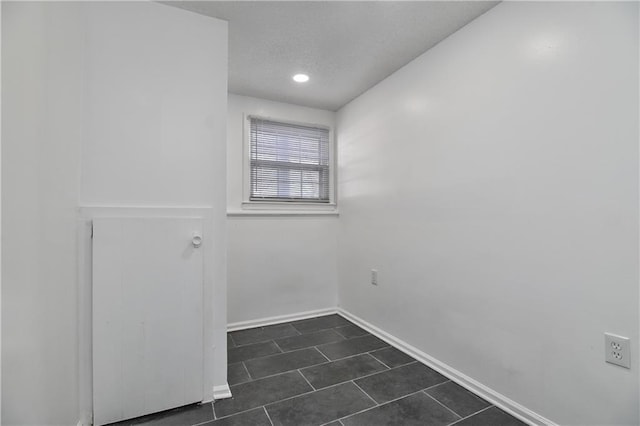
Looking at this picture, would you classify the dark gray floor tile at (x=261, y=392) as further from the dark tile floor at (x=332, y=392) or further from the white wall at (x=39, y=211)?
the white wall at (x=39, y=211)

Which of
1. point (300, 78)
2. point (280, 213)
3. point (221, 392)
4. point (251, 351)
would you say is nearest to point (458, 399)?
point (221, 392)

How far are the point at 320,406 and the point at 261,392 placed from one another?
38cm

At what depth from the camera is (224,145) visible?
1879 millimetres

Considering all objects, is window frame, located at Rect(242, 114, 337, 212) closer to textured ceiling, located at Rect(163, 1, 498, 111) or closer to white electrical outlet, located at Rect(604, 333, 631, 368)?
textured ceiling, located at Rect(163, 1, 498, 111)

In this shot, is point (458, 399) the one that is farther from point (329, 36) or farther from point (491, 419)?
point (329, 36)

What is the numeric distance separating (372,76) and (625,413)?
8.47 ft

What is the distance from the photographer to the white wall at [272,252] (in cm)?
303

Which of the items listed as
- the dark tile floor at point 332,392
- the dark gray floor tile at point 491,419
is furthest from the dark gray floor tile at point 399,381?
the dark gray floor tile at point 491,419

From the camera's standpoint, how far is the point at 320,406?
1.73 meters

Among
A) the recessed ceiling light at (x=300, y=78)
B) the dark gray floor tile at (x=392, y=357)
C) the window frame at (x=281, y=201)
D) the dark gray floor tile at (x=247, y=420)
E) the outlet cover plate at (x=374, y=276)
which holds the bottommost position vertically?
the dark gray floor tile at (x=392, y=357)

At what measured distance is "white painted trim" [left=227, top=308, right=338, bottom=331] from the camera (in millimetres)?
2963

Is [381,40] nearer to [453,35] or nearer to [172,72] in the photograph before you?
[453,35]

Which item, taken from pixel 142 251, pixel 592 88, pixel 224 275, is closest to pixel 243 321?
pixel 224 275

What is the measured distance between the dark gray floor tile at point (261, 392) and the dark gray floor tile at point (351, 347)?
40 cm
